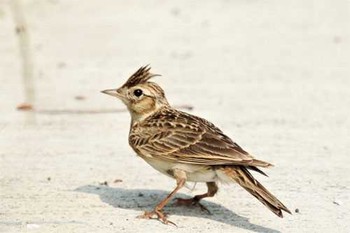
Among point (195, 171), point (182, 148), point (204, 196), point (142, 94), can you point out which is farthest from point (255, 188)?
point (142, 94)

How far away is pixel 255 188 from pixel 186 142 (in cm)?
71

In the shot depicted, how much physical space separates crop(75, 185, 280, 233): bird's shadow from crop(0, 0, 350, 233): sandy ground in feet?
0.05

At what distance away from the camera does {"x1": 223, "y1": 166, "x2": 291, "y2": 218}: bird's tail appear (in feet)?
22.7

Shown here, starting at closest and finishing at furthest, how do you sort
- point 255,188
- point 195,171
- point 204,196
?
1. point 255,188
2. point 195,171
3. point 204,196

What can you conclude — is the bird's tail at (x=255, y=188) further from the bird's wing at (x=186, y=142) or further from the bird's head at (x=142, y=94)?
the bird's head at (x=142, y=94)

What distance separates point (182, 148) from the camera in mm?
7473

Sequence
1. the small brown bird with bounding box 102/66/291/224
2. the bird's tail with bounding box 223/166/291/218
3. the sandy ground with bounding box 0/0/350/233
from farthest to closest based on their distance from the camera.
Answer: the sandy ground with bounding box 0/0/350/233
the small brown bird with bounding box 102/66/291/224
the bird's tail with bounding box 223/166/291/218

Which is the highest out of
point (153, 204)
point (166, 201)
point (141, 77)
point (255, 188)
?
point (141, 77)

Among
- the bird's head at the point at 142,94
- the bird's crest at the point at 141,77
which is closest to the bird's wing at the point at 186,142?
the bird's head at the point at 142,94

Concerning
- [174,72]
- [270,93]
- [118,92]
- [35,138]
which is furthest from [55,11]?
[118,92]

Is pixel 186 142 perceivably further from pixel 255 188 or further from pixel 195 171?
pixel 255 188

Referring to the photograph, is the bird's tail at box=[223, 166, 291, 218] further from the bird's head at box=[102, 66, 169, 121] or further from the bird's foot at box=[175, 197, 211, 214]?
the bird's head at box=[102, 66, 169, 121]

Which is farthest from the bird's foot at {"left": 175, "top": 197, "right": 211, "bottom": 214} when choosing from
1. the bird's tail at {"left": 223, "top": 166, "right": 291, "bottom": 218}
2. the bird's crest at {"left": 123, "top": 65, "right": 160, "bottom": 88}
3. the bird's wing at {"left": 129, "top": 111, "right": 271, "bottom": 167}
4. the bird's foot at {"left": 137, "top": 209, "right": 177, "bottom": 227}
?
the bird's crest at {"left": 123, "top": 65, "right": 160, "bottom": 88}

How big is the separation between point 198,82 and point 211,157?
203 inches
